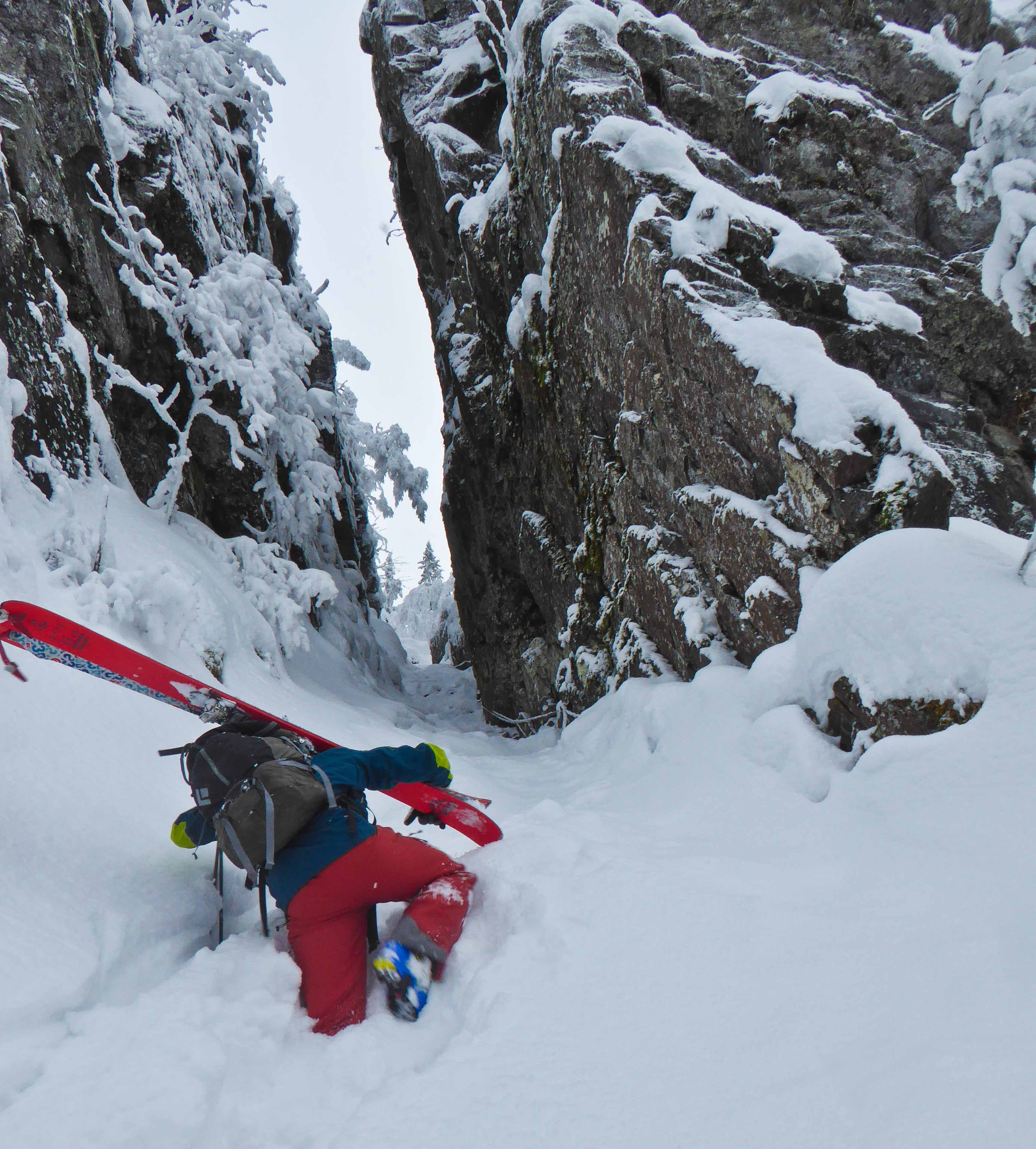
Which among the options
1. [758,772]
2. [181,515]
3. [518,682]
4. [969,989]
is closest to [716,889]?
[969,989]

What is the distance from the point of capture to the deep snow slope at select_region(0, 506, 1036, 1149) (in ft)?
6.29

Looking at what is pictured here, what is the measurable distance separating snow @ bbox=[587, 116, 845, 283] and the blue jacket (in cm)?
673

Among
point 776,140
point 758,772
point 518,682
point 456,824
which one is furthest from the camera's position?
point 518,682

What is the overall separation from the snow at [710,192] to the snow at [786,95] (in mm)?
2665

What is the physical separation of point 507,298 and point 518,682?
823 cm

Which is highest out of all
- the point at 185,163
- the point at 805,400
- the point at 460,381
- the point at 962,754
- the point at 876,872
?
the point at 185,163

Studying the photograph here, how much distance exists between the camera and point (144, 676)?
12.9 ft

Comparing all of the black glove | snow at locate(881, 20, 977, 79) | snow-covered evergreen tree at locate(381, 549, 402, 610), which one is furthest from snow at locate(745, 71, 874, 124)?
snow-covered evergreen tree at locate(381, 549, 402, 610)

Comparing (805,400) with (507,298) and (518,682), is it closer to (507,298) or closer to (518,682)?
(507,298)

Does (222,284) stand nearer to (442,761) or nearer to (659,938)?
(442,761)

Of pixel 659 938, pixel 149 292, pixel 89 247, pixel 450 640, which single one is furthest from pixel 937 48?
pixel 450 640

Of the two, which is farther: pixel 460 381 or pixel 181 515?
pixel 460 381

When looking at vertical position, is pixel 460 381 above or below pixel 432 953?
below

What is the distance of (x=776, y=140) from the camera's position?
9.81m
